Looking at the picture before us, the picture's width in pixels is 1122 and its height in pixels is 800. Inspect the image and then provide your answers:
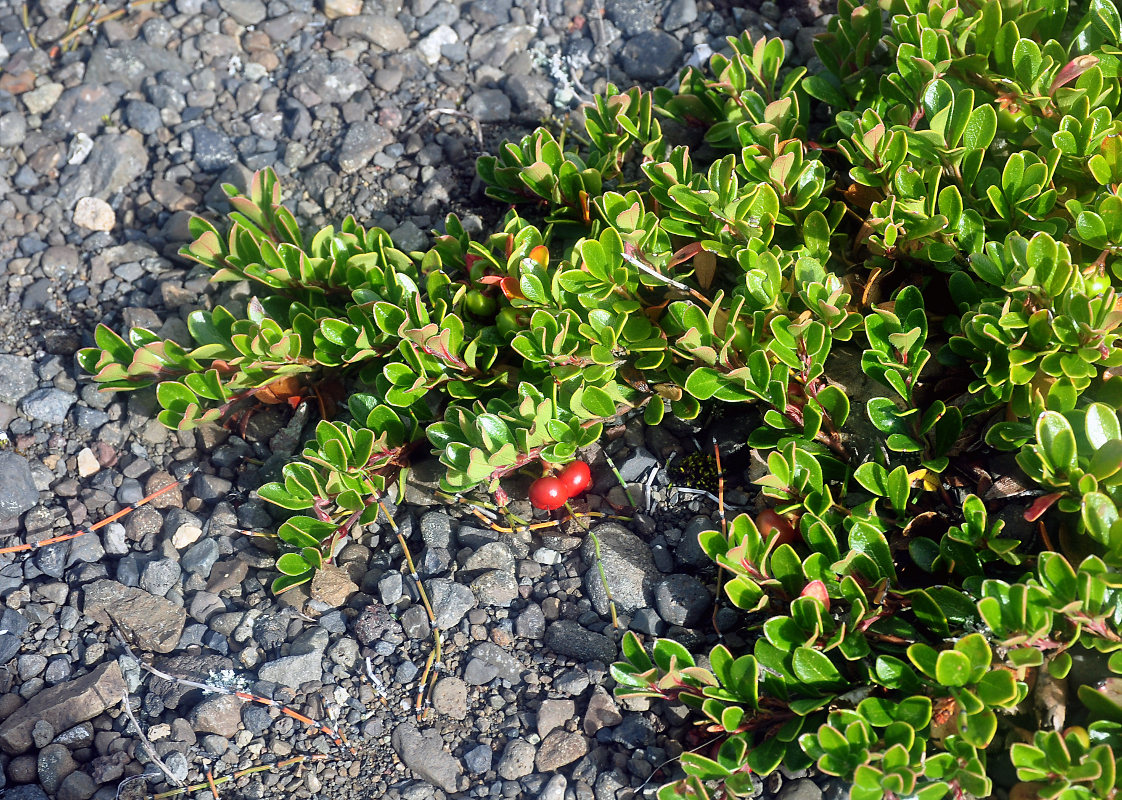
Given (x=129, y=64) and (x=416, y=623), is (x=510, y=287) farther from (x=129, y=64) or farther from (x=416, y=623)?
(x=129, y=64)

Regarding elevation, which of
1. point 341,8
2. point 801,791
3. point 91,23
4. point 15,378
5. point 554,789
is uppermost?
point 91,23

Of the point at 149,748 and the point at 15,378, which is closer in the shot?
the point at 149,748

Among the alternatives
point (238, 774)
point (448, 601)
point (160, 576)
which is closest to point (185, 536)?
point (160, 576)

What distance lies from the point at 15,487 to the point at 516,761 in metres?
2.11

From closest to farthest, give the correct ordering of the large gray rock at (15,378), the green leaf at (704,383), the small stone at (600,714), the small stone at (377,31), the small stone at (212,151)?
the small stone at (600,714), the green leaf at (704,383), the large gray rock at (15,378), the small stone at (212,151), the small stone at (377,31)

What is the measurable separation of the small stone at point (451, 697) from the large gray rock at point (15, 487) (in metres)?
1.71

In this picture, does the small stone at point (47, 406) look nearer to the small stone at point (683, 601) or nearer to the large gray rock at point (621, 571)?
the large gray rock at point (621, 571)

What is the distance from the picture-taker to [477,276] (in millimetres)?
3332

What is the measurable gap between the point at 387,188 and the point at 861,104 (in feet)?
6.52

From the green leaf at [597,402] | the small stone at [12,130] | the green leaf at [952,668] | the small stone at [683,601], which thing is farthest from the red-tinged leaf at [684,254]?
the small stone at [12,130]

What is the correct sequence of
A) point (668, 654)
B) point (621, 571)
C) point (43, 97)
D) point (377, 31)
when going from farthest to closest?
point (377, 31)
point (43, 97)
point (621, 571)
point (668, 654)

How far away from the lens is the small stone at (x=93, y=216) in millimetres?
4180

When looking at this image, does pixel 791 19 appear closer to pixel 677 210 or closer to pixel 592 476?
pixel 677 210

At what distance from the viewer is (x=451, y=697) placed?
9.62 feet
